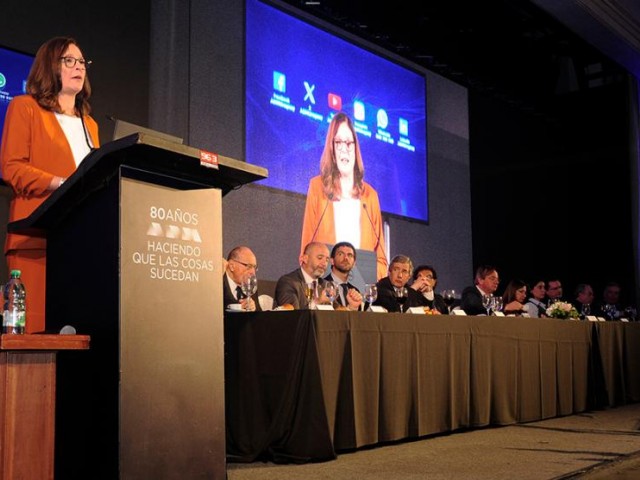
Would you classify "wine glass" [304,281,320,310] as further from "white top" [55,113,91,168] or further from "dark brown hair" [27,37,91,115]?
"dark brown hair" [27,37,91,115]

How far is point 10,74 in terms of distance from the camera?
4430 millimetres

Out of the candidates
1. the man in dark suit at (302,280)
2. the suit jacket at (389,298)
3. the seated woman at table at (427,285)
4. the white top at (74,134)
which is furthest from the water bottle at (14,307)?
the seated woman at table at (427,285)

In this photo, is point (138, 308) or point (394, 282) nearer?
point (138, 308)

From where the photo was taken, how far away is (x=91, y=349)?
191 centimetres

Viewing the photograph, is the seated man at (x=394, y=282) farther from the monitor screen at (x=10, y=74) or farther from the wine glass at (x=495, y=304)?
the monitor screen at (x=10, y=74)

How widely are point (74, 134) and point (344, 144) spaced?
15.7 feet

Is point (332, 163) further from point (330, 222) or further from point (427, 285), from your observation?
→ point (427, 285)

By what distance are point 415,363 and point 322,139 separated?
3.41m

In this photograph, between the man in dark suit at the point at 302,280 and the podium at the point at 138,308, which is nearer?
the podium at the point at 138,308

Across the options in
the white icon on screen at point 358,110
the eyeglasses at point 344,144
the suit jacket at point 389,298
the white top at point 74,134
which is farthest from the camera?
the white icon on screen at point 358,110

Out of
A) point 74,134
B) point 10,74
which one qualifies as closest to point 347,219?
point 10,74

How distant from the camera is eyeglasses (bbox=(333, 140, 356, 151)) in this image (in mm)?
6938

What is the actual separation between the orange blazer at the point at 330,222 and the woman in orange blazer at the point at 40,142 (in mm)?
4446

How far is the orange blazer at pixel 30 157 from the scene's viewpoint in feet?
7.07
